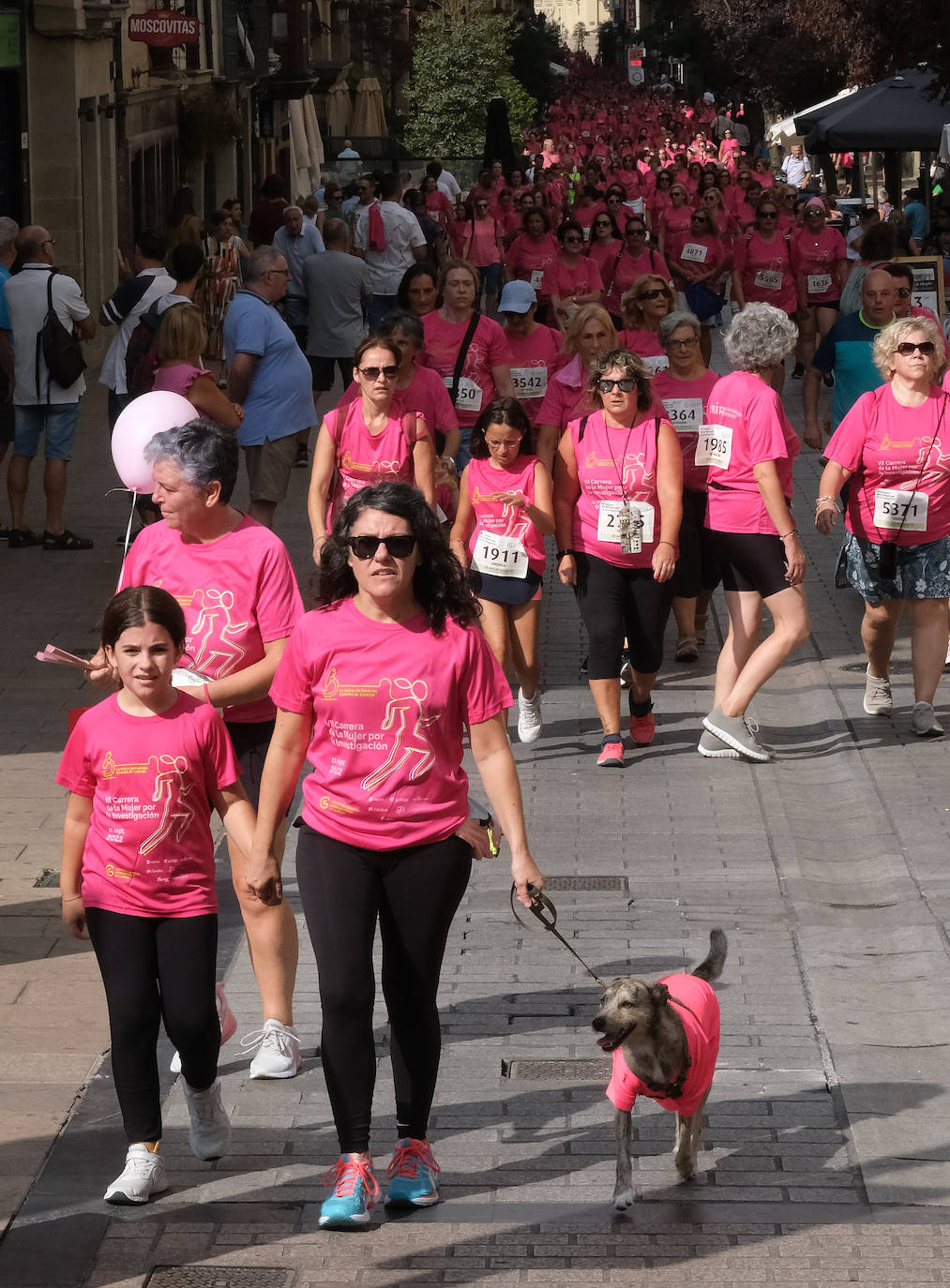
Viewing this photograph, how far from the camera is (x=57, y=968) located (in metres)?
6.43

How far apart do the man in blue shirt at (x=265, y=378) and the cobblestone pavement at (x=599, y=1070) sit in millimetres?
2520

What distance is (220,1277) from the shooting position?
449 centimetres

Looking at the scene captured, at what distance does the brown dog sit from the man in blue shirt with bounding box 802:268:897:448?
5869mm

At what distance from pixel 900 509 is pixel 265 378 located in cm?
375

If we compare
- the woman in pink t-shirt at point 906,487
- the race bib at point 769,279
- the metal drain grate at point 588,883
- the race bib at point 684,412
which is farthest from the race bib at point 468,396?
the race bib at point 769,279

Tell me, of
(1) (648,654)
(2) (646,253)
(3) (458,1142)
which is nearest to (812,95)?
A: (2) (646,253)

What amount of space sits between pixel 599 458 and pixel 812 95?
52572 millimetres

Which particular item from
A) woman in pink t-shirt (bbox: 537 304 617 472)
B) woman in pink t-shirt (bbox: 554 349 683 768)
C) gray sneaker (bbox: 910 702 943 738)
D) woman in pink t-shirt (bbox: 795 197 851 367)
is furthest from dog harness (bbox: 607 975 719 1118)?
woman in pink t-shirt (bbox: 795 197 851 367)

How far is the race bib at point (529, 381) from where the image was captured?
36.4ft

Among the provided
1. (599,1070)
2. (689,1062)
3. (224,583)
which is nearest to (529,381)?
(224,583)

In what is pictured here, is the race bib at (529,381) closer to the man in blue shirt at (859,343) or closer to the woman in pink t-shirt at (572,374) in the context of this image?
the woman in pink t-shirt at (572,374)

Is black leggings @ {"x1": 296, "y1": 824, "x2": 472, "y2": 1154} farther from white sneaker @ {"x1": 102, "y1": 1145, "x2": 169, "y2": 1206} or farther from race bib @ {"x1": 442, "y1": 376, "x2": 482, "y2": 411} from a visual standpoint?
race bib @ {"x1": 442, "y1": 376, "x2": 482, "y2": 411}

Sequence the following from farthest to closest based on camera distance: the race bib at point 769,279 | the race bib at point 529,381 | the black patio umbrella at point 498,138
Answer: the black patio umbrella at point 498,138 < the race bib at point 769,279 < the race bib at point 529,381

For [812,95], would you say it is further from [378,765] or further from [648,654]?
[378,765]
